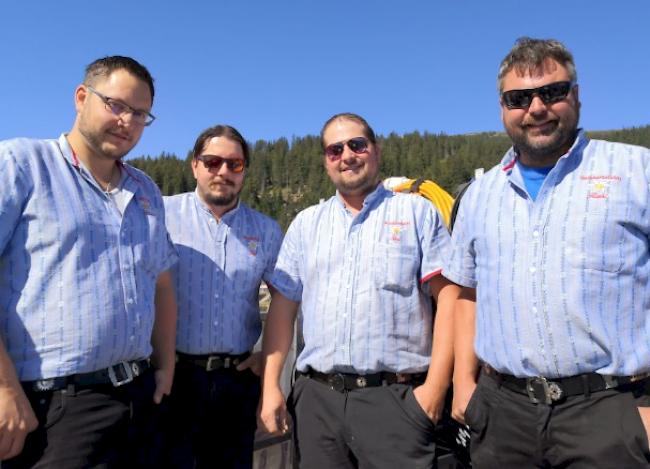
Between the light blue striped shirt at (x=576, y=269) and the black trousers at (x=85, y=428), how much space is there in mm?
1909

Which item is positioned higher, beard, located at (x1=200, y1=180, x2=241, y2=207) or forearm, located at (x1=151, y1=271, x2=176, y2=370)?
beard, located at (x1=200, y1=180, x2=241, y2=207)

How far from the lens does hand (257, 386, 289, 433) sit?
3455mm

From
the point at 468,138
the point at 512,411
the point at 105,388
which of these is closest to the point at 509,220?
the point at 512,411

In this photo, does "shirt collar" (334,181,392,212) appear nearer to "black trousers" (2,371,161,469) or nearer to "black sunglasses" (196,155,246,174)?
"black sunglasses" (196,155,246,174)

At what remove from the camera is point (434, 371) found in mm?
3131

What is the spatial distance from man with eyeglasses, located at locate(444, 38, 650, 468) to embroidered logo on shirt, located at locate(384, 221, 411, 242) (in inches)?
22.8

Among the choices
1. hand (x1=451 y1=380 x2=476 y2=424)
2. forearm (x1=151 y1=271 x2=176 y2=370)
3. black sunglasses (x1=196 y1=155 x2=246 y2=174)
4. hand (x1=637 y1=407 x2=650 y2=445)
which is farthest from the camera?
black sunglasses (x1=196 y1=155 x2=246 y2=174)

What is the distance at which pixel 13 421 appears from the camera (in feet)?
7.47

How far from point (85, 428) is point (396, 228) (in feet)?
6.69

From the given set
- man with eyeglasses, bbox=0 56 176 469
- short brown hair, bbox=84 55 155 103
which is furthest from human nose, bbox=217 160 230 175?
short brown hair, bbox=84 55 155 103

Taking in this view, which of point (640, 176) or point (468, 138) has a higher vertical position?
point (468, 138)

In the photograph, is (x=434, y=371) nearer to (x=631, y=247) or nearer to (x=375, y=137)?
(x=631, y=247)

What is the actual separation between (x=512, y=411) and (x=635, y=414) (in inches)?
21.0

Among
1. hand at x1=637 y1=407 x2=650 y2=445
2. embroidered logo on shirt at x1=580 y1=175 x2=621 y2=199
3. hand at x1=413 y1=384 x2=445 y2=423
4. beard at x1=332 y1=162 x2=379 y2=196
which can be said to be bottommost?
hand at x1=413 y1=384 x2=445 y2=423
